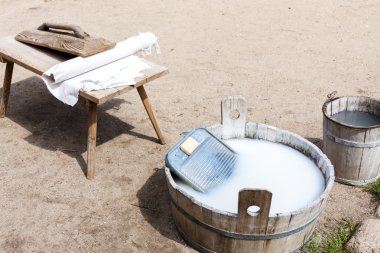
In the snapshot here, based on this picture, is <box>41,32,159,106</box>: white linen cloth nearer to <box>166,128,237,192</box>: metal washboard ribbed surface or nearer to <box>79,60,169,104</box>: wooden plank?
<box>79,60,169,104</box>: wooden plank

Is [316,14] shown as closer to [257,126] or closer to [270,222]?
[257,126]

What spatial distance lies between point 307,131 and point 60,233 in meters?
3.02

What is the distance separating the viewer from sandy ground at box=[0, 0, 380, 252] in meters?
4.24

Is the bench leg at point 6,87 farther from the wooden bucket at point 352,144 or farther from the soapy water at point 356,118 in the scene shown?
the soapy water at point 356,118

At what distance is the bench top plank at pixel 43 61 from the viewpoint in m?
4.38

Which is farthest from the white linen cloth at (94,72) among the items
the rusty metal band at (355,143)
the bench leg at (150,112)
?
the rusty metal band at (355,143)

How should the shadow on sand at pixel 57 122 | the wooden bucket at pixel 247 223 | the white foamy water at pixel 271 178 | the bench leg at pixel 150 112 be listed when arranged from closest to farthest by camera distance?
the wooden bucket at pixel 247 223 → the white foamy water at pixel 271 178 → the bench leg at pixel 150 112 → the shadow on sand at pixel 57 122

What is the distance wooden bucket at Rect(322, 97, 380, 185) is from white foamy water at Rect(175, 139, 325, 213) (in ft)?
1.49

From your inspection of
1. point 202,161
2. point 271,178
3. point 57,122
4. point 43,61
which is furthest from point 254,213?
point 57,122

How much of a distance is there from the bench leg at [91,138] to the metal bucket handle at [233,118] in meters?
1.27

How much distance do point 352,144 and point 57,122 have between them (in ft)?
11.4

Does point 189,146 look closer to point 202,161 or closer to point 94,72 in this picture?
point 202,161

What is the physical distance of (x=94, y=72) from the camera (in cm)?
464

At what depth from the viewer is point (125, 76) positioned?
182 inches
